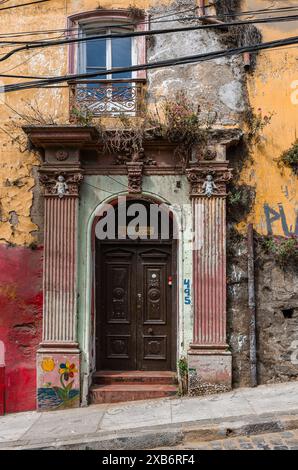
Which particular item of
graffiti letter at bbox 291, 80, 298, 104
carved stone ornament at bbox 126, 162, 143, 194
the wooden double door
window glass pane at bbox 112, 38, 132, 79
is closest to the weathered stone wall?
the wooden double door

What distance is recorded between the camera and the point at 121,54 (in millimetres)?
8664

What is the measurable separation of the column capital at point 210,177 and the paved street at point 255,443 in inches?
149

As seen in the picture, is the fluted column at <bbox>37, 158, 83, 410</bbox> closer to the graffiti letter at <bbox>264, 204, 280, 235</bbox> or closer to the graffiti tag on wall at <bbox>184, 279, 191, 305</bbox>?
the graffiti tag on wall at <bbox>184, 279, 191, 305</bbox>

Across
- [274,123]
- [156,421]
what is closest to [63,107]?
[274,123]

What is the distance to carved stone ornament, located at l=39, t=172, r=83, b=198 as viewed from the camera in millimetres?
8164

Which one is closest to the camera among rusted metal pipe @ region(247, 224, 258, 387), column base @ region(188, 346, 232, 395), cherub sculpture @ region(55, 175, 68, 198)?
column base @ region(188, 346, 232, 395)

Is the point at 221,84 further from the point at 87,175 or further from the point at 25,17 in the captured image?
the point at 25,17

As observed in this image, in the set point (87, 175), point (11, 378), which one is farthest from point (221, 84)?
point (11, 378)

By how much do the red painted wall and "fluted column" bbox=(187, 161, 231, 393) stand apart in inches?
104

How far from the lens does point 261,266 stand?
27.0ft

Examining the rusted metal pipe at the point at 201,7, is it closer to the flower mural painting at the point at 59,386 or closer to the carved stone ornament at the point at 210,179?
the carved stone ornament at the point at 210,179

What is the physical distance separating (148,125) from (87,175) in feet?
4.39

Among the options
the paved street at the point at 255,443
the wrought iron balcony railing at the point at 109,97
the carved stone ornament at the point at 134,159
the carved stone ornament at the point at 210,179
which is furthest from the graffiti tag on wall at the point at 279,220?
the paved street at the point at 255,443

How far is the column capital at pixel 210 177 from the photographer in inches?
320
